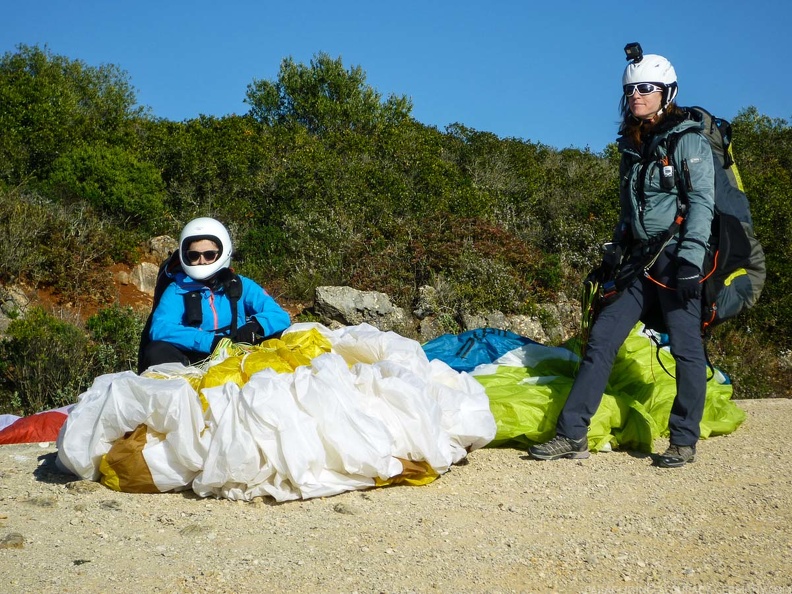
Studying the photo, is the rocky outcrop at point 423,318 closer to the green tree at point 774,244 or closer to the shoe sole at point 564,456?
the green tree at point 774,244

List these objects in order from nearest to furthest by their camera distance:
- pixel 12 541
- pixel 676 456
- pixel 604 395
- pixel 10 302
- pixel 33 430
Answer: pixel 12 541
pixel 676 456
pixel 604 395
pixel 33 430
pixel 10 302

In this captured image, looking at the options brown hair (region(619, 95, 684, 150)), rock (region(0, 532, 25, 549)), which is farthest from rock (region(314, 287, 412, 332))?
rock (region(0, 532, 25, 549))

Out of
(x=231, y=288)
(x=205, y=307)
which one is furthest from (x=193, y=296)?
(x=231, y=288)

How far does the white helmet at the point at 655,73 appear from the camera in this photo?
4.55 m

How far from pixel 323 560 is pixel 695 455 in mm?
2421

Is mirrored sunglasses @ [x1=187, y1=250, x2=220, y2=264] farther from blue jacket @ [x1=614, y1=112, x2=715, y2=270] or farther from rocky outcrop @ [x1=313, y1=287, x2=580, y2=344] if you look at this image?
rocky outcrop @ [x1=313, y1=287, x2=580, y2=344]

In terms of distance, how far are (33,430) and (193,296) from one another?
59.6 inches

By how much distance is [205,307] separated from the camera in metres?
5.20

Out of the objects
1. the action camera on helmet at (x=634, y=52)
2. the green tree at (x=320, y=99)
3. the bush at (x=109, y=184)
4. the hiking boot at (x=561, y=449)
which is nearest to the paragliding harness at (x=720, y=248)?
the action camera on helmet at (x=634, y=52)

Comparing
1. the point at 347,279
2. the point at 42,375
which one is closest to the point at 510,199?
the point at 347,279

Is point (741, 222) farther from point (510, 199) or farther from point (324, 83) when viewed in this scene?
point (324, 83)

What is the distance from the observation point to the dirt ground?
3121 millimetres

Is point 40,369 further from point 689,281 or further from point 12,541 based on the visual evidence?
point 689,281

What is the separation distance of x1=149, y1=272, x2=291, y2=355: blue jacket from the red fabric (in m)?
1.13
